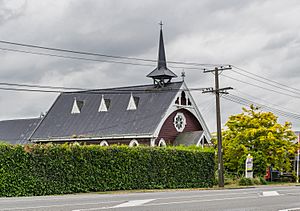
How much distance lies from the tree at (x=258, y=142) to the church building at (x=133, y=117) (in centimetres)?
438

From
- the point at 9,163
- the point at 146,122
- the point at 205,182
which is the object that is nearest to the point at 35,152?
Answer: the point at 9,163

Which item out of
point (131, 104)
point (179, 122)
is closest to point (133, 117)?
point (131, 104)

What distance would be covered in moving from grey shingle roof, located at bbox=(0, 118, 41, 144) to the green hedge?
40452mm

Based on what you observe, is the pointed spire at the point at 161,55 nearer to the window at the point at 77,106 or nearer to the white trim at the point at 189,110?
the white trim at the point at 189,110

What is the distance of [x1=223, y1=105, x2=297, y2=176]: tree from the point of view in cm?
4647

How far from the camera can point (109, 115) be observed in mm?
54656

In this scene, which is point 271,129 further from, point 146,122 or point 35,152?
point 35,152

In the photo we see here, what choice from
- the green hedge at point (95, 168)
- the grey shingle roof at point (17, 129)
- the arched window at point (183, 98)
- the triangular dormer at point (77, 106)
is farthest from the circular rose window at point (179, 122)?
the grey shingle roof at point (17, 129)

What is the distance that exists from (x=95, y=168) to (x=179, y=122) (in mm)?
23835

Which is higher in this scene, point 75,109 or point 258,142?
point 75,109

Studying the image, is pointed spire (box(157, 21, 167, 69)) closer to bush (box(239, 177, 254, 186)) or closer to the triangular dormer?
the triangular dormer

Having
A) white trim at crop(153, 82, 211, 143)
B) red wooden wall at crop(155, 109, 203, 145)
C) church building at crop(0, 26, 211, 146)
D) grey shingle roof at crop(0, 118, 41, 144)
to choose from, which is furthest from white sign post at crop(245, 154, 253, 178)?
grey shingle roof at crop(0, 118, 41, 144)

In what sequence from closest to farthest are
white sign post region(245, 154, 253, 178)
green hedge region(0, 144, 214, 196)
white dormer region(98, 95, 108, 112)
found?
green hedge region(0, 144, 214, 196), white sign post region(245, 154, 253, 178), white dormer region(98, 95, 108, 112)

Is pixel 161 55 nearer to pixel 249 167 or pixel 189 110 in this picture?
pixel 189 110
